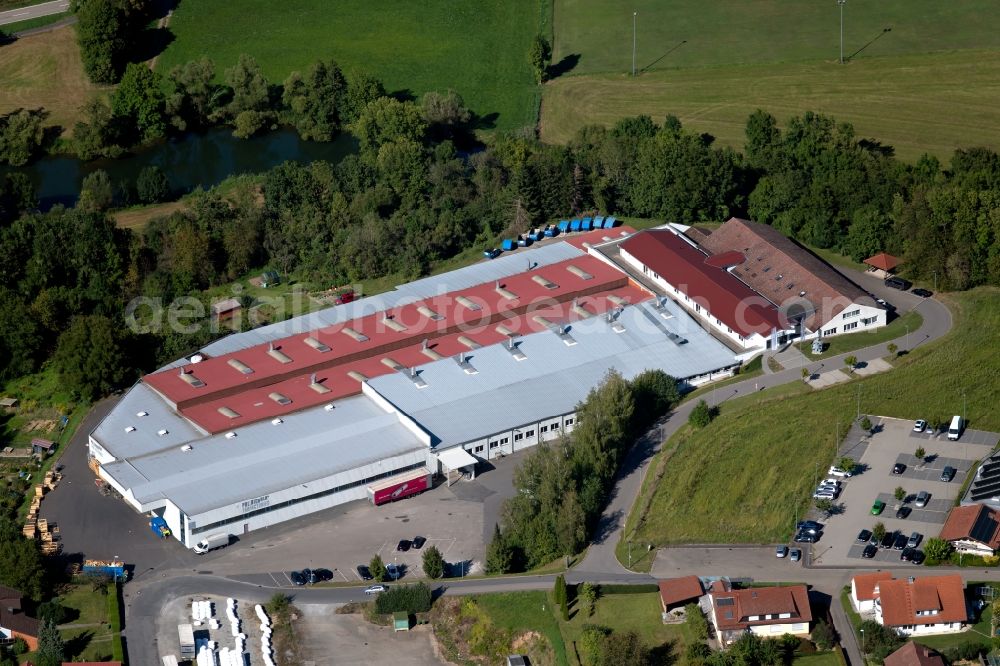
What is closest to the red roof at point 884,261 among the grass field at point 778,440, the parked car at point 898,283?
the parked car at point 898,283

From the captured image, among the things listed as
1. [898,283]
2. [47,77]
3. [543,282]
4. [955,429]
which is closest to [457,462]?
[543,282]

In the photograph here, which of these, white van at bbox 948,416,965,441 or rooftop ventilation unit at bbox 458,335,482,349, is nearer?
white van at bbox 948,416,965,441

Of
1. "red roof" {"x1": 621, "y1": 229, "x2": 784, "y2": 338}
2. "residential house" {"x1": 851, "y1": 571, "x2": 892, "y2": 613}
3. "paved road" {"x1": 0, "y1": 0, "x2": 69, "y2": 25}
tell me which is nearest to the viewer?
"residential house" {"x1": 851, "y1": 571, "x2": 892, "y2": 613}

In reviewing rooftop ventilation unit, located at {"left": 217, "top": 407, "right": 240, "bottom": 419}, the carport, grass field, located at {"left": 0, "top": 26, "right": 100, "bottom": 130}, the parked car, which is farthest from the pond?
the parked car

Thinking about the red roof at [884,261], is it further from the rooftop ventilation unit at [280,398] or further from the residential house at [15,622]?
the residential house at [15,622]

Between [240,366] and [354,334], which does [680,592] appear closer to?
[354,334]

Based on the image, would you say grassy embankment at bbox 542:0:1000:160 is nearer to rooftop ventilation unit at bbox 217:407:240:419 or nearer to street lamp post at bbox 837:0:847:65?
street lamp post at bbox 837:0:847:65
